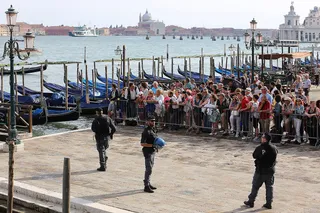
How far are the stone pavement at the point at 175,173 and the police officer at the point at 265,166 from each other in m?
0.22

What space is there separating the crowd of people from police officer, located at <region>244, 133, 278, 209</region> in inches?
216

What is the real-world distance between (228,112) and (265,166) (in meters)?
7.04

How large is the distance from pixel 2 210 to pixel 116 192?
1978 millimetres

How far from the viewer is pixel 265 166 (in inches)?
417

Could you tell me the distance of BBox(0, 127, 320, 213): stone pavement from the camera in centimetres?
1109

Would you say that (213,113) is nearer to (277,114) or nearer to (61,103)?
(277,114)

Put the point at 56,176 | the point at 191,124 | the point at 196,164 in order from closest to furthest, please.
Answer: the point at 56,176 < the point at 196,164 < the point at 191,124

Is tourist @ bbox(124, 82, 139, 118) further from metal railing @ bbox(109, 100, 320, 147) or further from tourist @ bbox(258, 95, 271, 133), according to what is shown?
tourist @ bbox(258, 95, 271, 133)

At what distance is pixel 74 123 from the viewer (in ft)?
89.1

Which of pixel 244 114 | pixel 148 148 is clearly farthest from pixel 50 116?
pixel 148 148

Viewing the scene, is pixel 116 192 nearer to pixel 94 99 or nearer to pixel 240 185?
pixel 240 185

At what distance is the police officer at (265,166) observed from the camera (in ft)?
34.4

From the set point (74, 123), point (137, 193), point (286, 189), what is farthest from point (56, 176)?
point (74, 123)

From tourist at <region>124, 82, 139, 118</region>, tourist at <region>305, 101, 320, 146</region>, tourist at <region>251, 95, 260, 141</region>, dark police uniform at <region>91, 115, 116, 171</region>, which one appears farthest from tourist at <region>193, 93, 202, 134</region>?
dark police uniform at <region>91, 115, 116, 171</region>
